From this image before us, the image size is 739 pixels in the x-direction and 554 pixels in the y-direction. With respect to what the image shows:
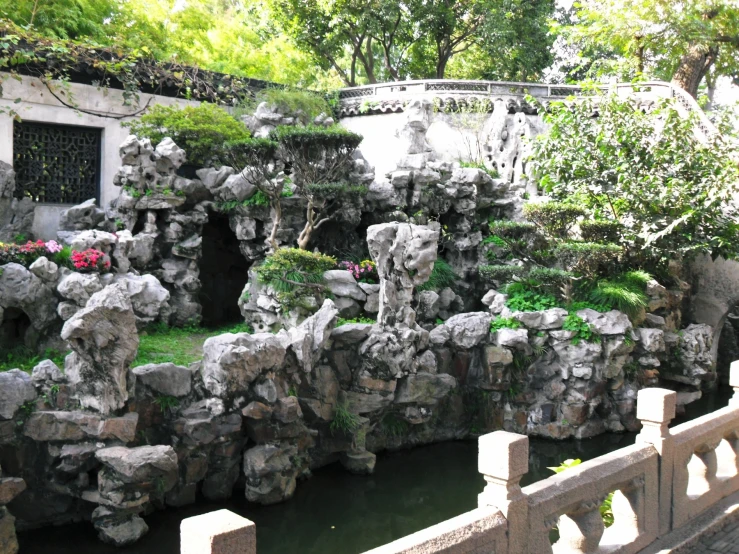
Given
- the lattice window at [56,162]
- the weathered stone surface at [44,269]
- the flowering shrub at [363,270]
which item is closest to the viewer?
the weathered stone surface at [44,269]

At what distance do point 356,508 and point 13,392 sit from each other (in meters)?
4.77

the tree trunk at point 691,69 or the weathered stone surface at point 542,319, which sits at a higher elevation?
the tree trunk at point 691,69

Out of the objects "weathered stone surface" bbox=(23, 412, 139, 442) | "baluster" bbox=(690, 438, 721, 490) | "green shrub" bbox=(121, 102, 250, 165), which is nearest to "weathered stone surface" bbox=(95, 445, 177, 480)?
"weathered stone surface" bbox=(23, 412, 139, 442)

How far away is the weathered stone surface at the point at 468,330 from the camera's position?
1239 cm

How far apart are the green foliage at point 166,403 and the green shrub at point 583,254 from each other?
7.64 metres

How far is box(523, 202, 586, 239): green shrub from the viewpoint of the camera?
13.6 metres

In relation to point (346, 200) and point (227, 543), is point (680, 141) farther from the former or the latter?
point (227, 543)

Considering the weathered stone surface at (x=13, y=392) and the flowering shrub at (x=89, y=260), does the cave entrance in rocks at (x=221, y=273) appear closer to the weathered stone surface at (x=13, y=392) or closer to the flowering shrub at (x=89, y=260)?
the flowering shrub at (x=89, y=260)

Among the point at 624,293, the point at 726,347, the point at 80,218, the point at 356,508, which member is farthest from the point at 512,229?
the point at 726,347

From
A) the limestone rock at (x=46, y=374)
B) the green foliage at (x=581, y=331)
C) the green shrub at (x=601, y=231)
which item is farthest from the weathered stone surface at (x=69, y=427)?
the green shrub at (x=601, y=231)

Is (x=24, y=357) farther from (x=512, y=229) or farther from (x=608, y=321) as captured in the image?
(x=608, y=321)

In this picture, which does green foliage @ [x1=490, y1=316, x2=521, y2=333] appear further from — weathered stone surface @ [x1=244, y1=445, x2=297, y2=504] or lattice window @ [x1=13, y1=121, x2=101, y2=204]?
lattice window @ [x1=13, y1=121, x2=101, y2=204]

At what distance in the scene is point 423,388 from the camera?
11648 millimetres

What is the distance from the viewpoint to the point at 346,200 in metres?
13.8
